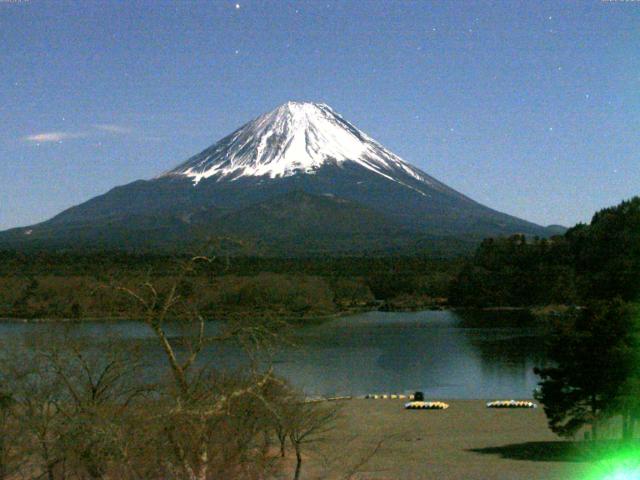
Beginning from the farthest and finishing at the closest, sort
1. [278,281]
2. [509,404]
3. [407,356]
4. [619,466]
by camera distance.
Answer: [278,281]
[407,356]
[509,404]
[619,466]

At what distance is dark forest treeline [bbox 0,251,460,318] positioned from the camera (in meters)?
56.9

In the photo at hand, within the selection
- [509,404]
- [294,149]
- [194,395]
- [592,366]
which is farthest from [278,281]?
[294,149]

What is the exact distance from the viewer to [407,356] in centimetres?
4028

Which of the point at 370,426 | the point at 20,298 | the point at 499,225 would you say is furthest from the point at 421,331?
the point at 499,225

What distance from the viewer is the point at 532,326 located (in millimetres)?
56781

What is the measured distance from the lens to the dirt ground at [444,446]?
13617 mm

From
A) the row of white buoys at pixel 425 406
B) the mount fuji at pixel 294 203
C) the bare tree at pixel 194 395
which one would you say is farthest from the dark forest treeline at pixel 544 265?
the bare tree at pixel 194 395

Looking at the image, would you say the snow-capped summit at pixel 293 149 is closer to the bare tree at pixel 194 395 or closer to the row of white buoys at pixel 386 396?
the row of white buoys at pixel 386 396

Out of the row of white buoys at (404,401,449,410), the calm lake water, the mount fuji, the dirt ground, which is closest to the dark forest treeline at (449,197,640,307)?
the calm lake water

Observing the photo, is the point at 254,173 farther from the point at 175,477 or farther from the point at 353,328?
the point at 175,477

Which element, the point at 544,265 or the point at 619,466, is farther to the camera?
A: the point at 544,265

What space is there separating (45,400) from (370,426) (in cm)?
1234

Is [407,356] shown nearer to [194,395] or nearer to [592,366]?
[592,366]

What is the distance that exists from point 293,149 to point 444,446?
16426 cm
